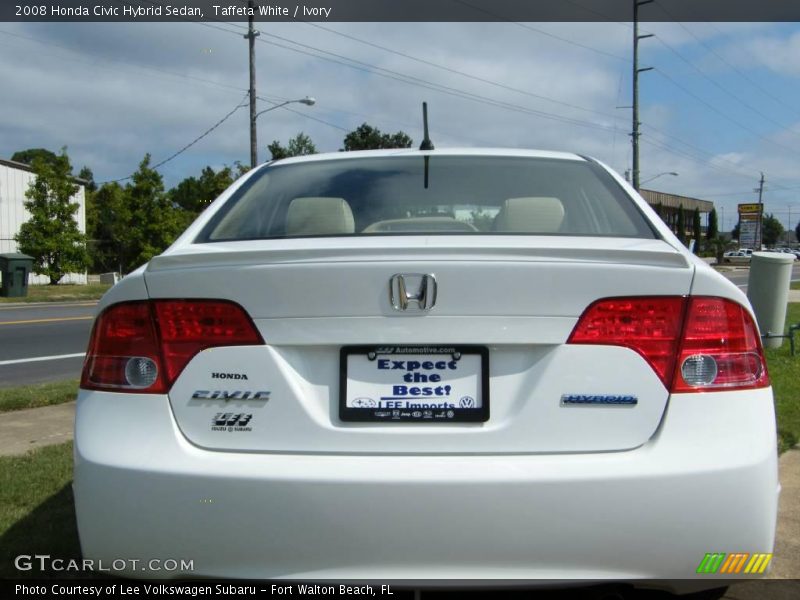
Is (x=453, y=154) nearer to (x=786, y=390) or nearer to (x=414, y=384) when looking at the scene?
(x=414, y=384)

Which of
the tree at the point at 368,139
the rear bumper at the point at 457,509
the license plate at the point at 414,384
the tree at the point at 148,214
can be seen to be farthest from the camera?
the tree at the point at 368,139

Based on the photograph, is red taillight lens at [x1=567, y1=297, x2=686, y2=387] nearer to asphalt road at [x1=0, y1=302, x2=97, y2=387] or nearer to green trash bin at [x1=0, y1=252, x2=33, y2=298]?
asphalt road at [x1=0, y1=302, x2=97, y2=387]

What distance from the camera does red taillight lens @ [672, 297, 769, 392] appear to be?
2037 millimetres

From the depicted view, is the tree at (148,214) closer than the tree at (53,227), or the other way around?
→ the tree at (53,227)

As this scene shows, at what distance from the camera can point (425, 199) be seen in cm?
314

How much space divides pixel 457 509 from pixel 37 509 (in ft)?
9.29

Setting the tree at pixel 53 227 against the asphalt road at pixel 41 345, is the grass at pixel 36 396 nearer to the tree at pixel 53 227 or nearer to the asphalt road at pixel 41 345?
the asphalt road at pixel 41 345

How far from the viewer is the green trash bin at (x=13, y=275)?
2577cm

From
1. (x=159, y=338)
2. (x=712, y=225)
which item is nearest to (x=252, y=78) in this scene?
(x=159, y=338)

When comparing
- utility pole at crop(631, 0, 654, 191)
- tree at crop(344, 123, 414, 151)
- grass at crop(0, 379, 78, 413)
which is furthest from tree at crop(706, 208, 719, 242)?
grass at crop(0, 379, 78, 413)

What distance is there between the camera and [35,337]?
1302 cm

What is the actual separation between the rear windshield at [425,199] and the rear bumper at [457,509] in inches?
37.1

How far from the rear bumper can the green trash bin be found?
26.7 meters

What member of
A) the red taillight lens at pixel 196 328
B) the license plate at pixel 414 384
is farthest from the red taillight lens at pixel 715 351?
the red taillight lens at pixel 196 328
